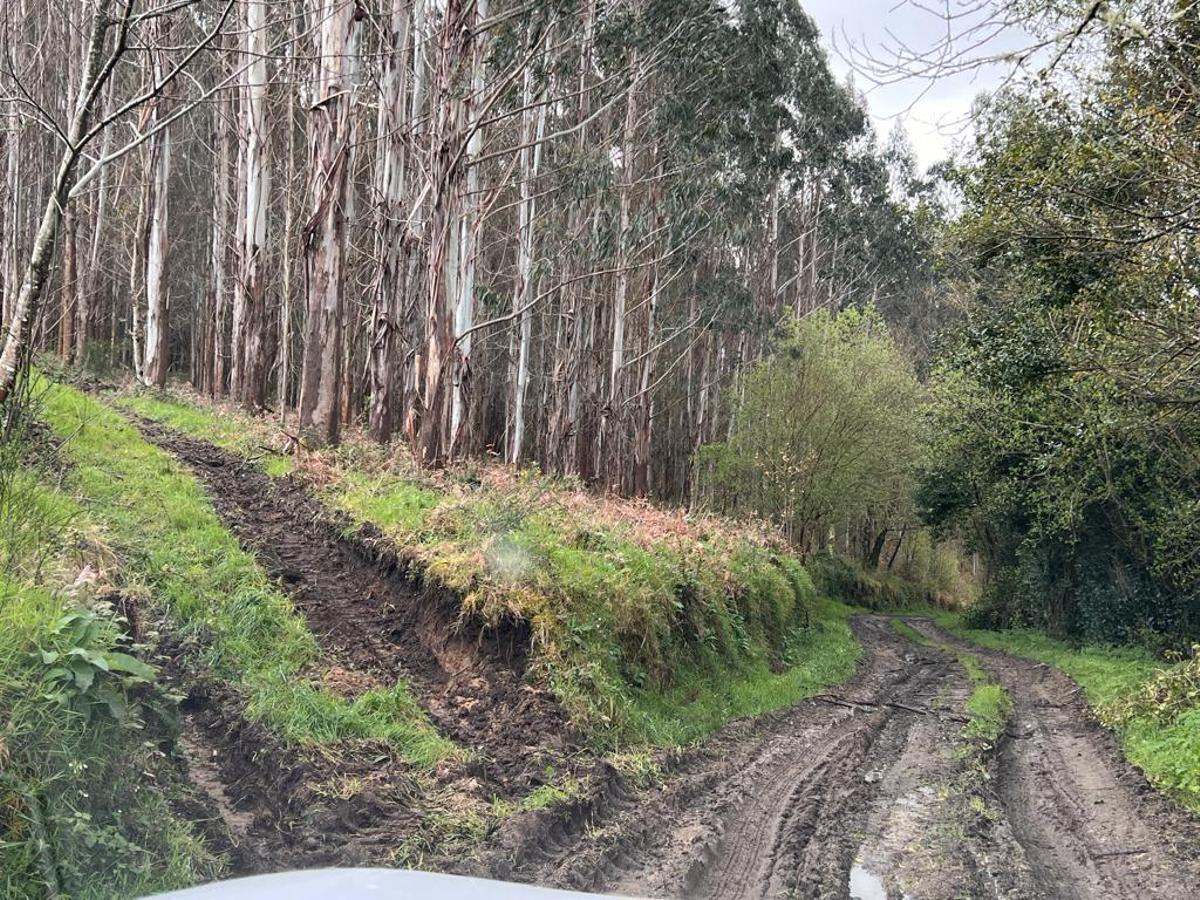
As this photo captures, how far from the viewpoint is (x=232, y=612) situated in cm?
663

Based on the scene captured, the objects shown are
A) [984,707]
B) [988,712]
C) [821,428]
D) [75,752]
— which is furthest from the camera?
[821,428]

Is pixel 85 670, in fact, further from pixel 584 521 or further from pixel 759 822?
Answer: pixel 584 521

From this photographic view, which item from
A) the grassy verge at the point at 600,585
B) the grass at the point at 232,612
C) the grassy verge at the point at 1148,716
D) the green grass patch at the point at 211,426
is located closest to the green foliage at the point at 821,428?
the grassy verge at the point at 1148,716

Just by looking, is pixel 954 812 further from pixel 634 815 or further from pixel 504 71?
pixel 504 71

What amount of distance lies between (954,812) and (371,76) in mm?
14836

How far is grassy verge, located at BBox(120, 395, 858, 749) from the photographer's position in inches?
307

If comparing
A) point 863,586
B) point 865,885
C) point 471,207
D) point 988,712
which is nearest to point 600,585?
point 865,885

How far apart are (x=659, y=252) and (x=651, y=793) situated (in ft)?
66.6

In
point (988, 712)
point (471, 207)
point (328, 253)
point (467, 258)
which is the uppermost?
point (471, 207)

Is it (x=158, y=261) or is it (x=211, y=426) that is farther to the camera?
(x=158, y=261)

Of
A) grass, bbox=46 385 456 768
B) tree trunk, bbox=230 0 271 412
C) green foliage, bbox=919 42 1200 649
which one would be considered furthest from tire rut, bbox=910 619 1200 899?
tree trunk, bbox=230 0 271 412

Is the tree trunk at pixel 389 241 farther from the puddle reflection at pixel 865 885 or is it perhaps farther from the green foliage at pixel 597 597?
the puddle reflection at pixel 865 885

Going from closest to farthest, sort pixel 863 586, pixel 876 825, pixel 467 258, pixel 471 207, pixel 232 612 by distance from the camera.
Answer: pixel 232 612, pixel 876 825, pixel 467 258, pixel 471 207, pixel 863 586

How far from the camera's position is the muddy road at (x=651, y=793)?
5031 mm
